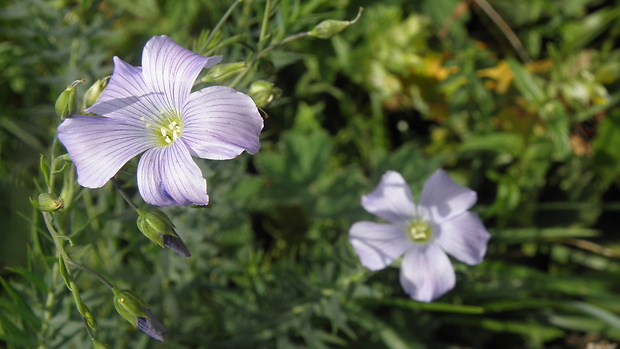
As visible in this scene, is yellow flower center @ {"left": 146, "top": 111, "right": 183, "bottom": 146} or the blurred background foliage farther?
the blurred background foliage

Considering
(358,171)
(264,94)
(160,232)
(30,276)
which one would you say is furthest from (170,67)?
(358,171)

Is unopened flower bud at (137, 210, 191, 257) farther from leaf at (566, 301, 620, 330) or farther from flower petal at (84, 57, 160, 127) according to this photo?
leaf at (566, 301, 620, 330)

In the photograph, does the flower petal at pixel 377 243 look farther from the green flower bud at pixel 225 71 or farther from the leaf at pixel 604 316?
the leaf at pixel 604 316

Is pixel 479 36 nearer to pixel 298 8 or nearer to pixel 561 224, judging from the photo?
pixel 561 224

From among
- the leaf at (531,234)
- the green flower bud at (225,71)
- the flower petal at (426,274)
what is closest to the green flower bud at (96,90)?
the green flower bud at (225,71)

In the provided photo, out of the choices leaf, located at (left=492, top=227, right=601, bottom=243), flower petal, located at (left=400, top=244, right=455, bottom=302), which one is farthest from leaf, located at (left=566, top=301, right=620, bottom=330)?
flower petal, located at (left=400, top=244, right=455, bottom=302)
